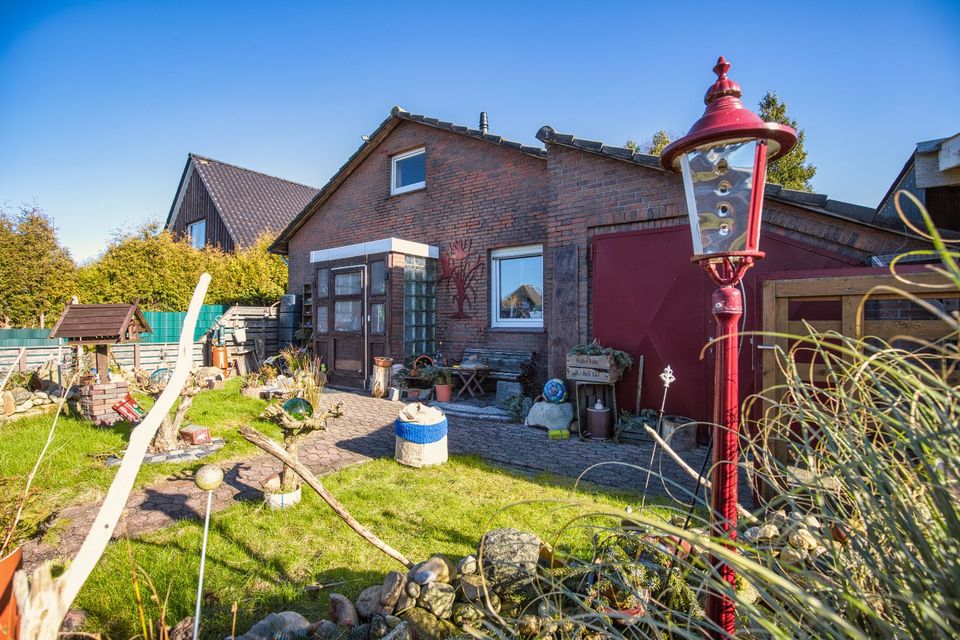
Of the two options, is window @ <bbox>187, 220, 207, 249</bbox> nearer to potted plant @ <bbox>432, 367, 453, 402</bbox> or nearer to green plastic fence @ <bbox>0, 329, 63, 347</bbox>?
green plastic fence @ <bbox>0, 329, 63, 347</bbox>

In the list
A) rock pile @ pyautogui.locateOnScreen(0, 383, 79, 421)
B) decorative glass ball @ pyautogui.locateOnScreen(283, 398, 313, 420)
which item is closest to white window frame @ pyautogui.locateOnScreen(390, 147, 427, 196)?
rock pile @ pyautogui.locateOnScreen(0, 383, 79, 421)

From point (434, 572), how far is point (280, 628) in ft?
2.38

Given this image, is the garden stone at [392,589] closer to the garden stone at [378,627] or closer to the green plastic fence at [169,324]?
the garden stone at [378,627]

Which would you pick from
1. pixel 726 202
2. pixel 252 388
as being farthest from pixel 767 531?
pixel 252 388

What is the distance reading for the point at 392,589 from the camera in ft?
7.37

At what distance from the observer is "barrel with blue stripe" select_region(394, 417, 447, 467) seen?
468 centimetres

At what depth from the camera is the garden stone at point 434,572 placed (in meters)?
2.29

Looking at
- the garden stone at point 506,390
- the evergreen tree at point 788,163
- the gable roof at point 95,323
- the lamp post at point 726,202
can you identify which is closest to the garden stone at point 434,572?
the lamp post at point 726,202

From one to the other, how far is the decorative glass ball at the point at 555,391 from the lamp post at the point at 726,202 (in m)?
4.68

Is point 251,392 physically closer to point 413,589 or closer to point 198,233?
point 413,589

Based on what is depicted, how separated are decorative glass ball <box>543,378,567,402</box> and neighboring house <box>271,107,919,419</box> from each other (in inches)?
15.9

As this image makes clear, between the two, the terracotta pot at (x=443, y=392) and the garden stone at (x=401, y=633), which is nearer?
the garden stone at (x=401, y=633)

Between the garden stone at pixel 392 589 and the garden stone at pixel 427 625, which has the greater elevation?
the garden stone at pixel 392 589

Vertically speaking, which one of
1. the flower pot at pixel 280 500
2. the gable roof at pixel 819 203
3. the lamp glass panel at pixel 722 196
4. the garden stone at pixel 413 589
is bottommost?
the flower pot at pixel 280 500
